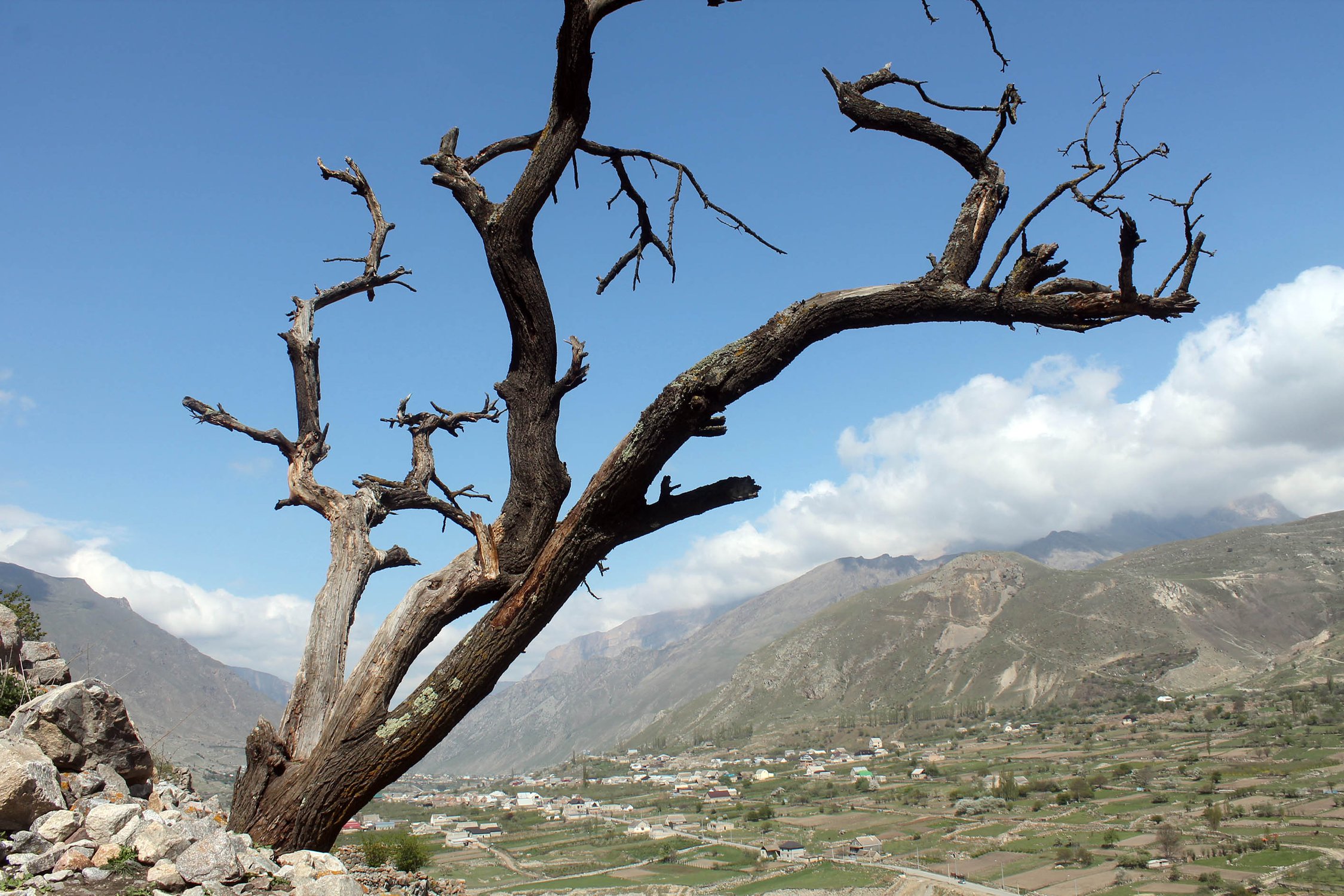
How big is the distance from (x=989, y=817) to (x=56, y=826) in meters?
101

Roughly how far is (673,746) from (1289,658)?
127m

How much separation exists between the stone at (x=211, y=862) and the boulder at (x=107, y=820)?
1.82 ft

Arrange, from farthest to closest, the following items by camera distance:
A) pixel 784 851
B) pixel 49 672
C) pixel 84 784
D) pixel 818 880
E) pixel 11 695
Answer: pixel 784 851
pixel 818 880
pixel 49 672
pixel 11 695
pixel 84 784

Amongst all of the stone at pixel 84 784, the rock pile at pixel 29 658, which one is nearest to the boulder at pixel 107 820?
the stone at pixel 84 784

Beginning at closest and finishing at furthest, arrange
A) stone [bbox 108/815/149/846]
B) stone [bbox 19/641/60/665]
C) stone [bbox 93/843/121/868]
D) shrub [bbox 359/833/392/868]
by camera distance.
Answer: stone [bbox 93/843/121/868]
stone [bbox 108/815/149/846]
stone [bbox 19/641/60/665]
shrub [bbox 359/833/392/868]

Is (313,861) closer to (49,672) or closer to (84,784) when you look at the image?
(84,784)

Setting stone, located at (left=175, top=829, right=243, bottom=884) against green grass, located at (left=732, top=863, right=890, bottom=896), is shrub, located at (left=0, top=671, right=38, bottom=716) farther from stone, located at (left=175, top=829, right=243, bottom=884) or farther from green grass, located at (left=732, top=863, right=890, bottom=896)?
green grass, located at (left=732, top=863, right=890, bottom=896)

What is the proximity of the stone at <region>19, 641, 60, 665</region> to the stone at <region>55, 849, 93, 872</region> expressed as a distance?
4.01 m

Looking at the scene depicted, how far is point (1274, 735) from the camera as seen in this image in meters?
94.1

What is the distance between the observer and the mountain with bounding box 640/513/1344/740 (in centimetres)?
13925

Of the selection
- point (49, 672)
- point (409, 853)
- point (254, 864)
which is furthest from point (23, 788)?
point (409, 853)

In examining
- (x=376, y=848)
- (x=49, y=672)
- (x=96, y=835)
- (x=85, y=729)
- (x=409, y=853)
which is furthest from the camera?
(x=409, y=853)

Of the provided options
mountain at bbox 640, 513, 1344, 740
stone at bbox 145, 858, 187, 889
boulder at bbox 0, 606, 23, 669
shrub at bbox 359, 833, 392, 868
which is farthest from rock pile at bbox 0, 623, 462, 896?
mountain at bbox 640, 513, 1344, 740

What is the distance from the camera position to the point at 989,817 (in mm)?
88688
